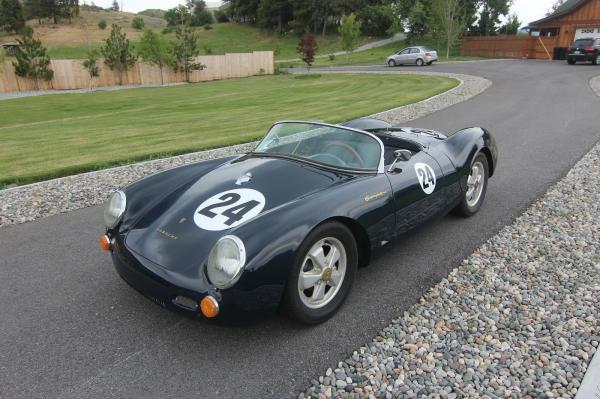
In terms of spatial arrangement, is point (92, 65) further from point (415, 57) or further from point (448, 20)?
point (448, 20)

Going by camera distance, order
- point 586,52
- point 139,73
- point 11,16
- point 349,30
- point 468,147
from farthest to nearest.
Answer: point 11,16 < point 349,30 < point 139,73 < point 586,52 < point 468,147

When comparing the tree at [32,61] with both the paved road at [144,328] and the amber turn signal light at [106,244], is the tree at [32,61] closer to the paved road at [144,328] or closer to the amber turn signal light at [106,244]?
the paved road at [144,328]

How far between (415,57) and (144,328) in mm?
33207

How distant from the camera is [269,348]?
2869 mm

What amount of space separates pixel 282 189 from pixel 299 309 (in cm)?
95

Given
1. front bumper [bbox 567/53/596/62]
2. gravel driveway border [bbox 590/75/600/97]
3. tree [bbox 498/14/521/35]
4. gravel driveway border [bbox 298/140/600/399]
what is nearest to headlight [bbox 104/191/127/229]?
gravel driveway border [bbox 298/140/600/399]

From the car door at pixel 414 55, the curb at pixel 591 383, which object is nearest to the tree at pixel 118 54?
the car door at pixel 414 55

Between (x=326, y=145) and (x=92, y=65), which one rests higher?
(x=92, y=65)

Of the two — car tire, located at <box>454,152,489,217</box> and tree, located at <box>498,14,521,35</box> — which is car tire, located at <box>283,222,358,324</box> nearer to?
car tire, located at <box>454,152,489,217</box>

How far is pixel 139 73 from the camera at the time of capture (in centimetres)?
2827

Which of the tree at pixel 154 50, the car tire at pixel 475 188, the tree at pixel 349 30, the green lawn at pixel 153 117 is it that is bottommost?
the green lawn at pixel 153 117

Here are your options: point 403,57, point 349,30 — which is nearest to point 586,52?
point 403,57

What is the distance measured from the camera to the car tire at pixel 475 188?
4.90m

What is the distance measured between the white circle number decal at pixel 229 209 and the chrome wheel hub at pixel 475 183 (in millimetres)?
2860
